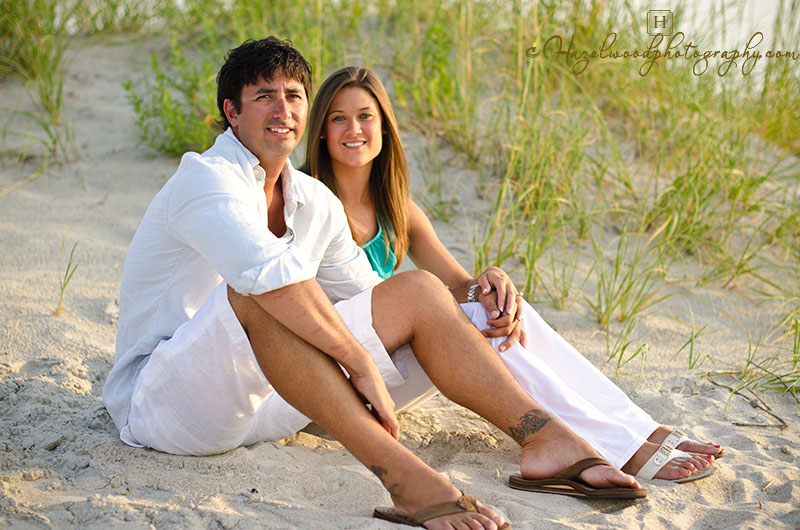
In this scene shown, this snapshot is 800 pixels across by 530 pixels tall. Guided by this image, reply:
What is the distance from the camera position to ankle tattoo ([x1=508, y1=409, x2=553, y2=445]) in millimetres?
2145

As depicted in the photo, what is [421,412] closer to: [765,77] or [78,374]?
[78,374]

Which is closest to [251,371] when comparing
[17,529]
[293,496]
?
[293,496]

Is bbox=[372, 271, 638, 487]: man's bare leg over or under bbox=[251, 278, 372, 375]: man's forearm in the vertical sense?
under

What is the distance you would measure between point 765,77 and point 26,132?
4942mm

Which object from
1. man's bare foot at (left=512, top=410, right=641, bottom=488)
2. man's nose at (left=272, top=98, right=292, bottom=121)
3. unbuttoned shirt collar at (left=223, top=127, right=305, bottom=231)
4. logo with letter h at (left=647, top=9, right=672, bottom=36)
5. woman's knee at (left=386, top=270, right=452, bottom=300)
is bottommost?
man's bare foot at (left=512, top=410, right=641, bottom=488)

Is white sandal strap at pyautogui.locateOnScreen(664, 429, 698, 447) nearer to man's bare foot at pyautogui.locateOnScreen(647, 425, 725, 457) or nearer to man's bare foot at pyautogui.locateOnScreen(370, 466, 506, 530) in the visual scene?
man's bare foot at pyautogui.locateOnScreen(647, 425, 725, 457)

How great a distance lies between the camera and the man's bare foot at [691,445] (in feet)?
7.57

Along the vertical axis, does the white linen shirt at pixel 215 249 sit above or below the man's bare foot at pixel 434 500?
above

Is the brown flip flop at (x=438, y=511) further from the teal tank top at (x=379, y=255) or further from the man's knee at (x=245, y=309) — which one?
the teal tank top at (x=379, y=255)

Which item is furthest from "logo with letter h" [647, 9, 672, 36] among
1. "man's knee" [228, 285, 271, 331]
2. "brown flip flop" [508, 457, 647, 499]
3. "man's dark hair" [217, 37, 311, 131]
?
"man's knee" [228, 285, 271, 331]

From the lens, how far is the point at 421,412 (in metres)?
2.78

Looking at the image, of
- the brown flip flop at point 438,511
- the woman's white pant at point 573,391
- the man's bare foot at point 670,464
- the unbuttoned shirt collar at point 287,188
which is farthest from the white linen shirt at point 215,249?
the man's bare foot at point 670,464

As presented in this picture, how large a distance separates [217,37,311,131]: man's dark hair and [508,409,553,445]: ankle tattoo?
1.24 meters

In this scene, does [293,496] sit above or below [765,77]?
below
